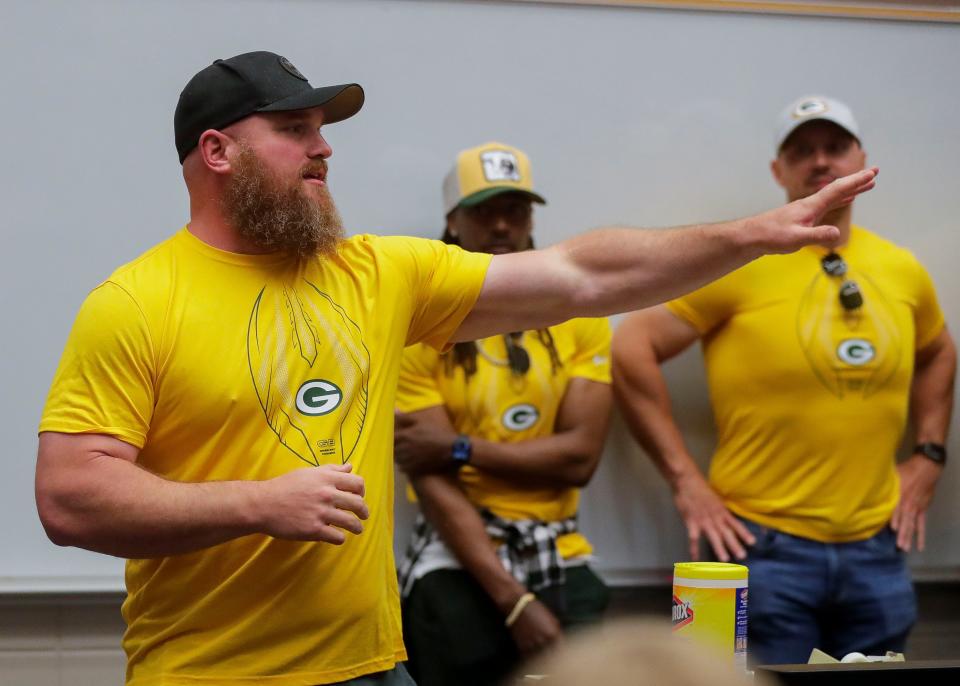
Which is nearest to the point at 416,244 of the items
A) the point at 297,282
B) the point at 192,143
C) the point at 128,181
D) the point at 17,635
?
the point at 297,282

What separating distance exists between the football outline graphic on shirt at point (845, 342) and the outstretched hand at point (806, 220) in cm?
102

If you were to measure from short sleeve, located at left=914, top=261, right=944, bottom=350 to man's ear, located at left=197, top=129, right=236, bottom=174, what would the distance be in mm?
1877

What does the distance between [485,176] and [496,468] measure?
2.28 feet

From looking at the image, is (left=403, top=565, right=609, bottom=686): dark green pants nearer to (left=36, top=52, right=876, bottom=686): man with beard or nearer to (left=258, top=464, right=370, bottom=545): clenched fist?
(left=36, top=52, right=876, bottom=686): man with beard

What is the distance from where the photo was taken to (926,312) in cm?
306

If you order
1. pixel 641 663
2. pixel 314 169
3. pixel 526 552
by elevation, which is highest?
pixel 314 169

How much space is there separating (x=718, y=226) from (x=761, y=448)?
1.11m

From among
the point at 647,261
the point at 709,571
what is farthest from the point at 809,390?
the point at 709,571

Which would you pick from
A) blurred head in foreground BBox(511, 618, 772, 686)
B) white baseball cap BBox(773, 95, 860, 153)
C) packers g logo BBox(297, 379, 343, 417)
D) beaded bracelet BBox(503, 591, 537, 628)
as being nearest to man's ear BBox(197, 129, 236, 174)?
packers g logo BBox(297, 379, 343, 417)

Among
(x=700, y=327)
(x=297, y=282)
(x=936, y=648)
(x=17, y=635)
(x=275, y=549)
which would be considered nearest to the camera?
(x=275, y=549)

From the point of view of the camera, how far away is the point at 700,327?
295 cm

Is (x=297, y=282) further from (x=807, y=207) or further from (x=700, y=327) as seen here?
(x=700, y=327)

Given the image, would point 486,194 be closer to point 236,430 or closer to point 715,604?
point 236,430

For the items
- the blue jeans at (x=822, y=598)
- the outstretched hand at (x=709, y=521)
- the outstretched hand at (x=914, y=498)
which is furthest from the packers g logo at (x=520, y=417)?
the outstretched hand at (x=914, y=498)
